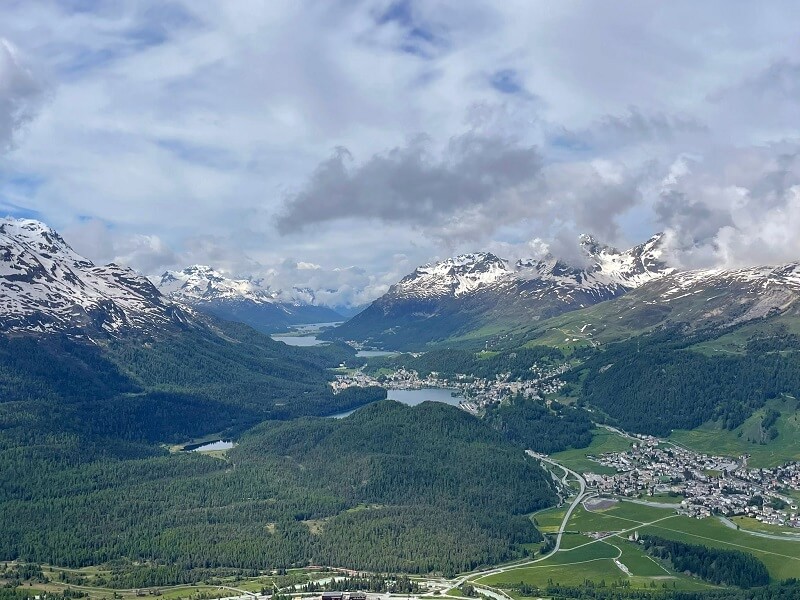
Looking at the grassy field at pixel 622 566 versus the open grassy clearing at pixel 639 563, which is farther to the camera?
the open grassy clearing at pixel 639 563

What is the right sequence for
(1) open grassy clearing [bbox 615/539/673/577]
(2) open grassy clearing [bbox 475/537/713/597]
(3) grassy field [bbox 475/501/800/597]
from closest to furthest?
(2) open grassy clearing [bbox 475/537/713/597]
(3) grassy field [bbox 475/501/800/597]
(1) open grassy clearing [bbox 615/539/673/577]

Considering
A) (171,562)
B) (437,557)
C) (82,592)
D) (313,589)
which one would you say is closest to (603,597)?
(437,557)

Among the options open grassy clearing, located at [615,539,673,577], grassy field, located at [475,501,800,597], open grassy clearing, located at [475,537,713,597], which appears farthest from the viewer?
open grassy clearing, located at [615,539,673,577]

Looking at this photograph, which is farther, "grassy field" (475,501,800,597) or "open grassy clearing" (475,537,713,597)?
"grassy field" (475,501,800,597)

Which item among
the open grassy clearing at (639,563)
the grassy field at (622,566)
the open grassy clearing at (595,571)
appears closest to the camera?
the open grassy clearing at (595,571)

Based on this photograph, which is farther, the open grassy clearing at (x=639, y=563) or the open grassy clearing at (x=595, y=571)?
the open grassy clearing at (x=639, y=563)

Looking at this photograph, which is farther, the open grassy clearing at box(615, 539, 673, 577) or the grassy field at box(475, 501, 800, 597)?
the open grassy clearing at box(615, 539, 673, 577)

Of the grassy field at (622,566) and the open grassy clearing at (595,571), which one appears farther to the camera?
the grassy field at (622,566)

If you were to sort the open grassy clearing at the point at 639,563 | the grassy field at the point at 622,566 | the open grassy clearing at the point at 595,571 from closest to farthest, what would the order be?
the open grassy clearing at the point at 595,571 < the grassy field at the point at 622,566 < the open grassy clearing at the point at 639,563

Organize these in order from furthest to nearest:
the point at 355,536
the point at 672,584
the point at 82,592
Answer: the point at 355,536, the point at 672,584, the point at 82,592

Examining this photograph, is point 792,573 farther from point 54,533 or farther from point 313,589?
point 54,533

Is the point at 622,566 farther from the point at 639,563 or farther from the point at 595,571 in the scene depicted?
the point at 595,571
